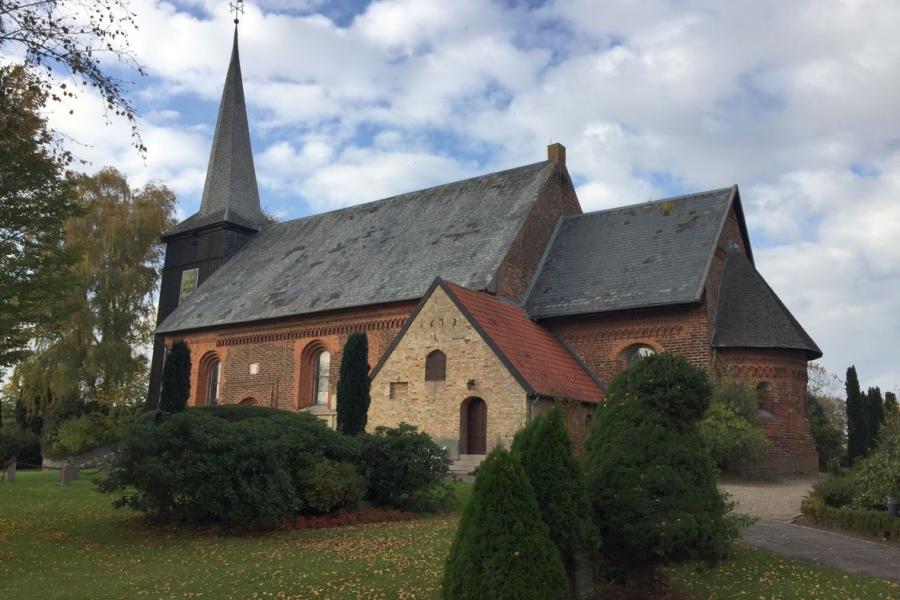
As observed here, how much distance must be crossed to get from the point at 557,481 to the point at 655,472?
1.34 meters

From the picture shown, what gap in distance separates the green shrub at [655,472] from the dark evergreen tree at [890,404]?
16095mm

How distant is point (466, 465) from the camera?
21.0 m

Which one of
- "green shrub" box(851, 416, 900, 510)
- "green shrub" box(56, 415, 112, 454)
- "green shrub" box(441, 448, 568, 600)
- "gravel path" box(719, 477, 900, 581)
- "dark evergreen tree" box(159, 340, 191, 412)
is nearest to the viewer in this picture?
"green shrub" box(441, 448, 568, 600)

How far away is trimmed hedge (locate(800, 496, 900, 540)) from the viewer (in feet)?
44.4

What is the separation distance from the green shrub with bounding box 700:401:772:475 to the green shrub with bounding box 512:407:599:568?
1265cm

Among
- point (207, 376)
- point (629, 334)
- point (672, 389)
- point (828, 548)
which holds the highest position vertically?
point (629, 334)

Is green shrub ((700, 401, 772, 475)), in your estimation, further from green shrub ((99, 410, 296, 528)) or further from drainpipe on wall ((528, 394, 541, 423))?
green shrub ((99, 410, 296, 528))

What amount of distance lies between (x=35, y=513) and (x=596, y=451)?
466 inches

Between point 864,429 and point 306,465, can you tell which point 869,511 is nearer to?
point 306,465

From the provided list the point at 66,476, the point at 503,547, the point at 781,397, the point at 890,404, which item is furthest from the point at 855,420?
the point at 66,476

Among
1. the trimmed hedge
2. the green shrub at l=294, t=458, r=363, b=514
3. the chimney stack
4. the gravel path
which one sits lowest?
the gravel path

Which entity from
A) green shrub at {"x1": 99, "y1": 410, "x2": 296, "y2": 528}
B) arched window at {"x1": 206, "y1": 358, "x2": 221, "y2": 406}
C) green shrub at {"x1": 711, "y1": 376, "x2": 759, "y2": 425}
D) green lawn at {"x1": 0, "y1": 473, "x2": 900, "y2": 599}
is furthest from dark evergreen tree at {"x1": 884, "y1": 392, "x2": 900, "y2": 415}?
arched window at {"x1": 206, "y1": 358, "x2": 221, "y2": 406}

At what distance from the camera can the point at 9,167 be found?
15.9 metres

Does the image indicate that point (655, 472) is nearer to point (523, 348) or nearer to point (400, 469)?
point (400, 469)
